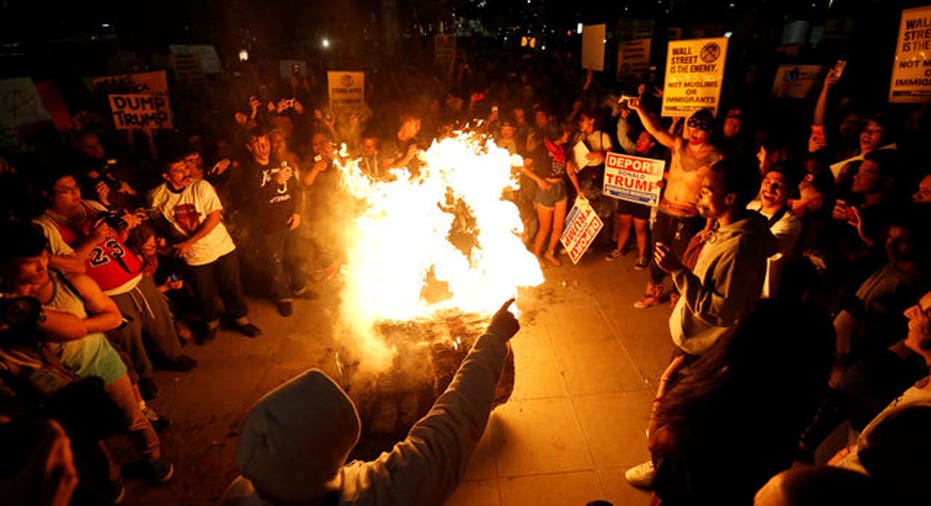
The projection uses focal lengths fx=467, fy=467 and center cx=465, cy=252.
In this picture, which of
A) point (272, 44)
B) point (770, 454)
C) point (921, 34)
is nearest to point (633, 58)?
point (921, 34)

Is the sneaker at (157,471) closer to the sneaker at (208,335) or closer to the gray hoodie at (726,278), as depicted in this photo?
the sneaker at (208,335)

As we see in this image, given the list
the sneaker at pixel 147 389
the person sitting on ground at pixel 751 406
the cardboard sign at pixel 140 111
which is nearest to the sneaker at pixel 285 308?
the sneaker at pixel 147 389

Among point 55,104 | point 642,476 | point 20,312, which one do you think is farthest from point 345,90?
point 642,476

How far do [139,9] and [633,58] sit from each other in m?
19.4

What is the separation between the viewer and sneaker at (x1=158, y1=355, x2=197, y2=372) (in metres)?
6.11

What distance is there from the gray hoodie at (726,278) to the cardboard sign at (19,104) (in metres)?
9.94

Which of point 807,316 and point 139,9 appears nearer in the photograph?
point 807,316

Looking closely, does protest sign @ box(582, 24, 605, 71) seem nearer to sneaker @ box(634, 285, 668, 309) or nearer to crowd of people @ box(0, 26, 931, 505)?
crowd of people @ box(0, 26, 931, 505)

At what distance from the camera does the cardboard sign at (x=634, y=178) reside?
7.16 m

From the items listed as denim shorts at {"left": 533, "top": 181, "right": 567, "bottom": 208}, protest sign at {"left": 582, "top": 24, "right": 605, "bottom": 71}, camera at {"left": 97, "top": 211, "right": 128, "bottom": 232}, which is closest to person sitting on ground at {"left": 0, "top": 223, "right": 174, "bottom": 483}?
camera at {"left": 97, "top": 211, "right": 128, "bottom": 232}

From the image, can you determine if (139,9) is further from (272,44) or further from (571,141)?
(571,141)

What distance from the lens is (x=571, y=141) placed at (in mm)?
8289

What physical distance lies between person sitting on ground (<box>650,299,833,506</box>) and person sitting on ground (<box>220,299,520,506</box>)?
3.55 ft

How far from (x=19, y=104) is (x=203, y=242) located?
4534 millimetres
